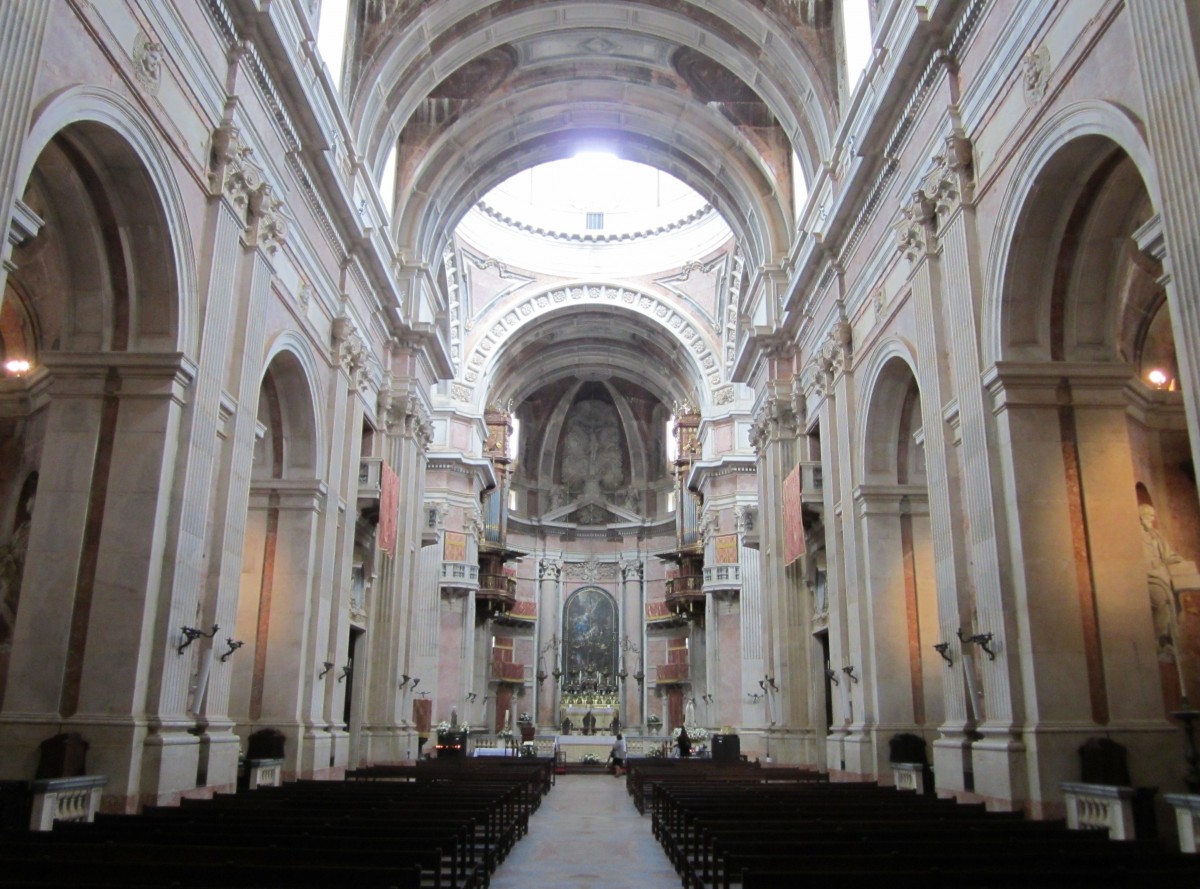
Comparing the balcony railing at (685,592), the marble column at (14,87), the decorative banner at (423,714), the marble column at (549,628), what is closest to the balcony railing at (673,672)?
the balcony railing at (685,592)

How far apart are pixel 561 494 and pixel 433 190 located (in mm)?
24097

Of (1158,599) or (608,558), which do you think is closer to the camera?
(1158,599)

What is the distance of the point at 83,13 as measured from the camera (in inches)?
347

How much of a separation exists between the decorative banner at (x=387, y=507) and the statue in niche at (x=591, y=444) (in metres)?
25.1

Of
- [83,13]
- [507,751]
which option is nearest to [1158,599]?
[83,13]

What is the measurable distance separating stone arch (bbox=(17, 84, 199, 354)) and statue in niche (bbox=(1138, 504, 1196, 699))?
34.9 ft

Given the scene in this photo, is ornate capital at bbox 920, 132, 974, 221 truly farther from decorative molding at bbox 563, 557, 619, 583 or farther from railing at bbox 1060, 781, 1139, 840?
decorative molding at bbox 563, 557, 619, 583

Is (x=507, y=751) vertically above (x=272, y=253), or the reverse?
(x=272, y=253)

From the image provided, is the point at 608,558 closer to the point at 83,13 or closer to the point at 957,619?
the point at 957,619

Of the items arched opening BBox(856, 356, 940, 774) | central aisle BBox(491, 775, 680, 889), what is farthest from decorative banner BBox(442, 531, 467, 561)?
arched opening BBox(856, 356, 940, 774)

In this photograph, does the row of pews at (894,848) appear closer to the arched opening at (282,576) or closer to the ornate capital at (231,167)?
the arched opening at (282,576)

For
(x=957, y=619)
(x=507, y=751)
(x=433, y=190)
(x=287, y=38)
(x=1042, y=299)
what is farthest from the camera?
(x=507, y=751)

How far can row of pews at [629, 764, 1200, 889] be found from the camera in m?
5.05

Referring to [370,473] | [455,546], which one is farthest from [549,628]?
[370,473]
